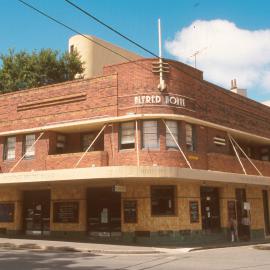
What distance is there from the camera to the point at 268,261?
15.9m

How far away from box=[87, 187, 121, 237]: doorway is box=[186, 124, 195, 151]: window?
4.55 m

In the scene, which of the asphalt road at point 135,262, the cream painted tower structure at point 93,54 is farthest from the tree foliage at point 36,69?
the asphalt road at point 135,262

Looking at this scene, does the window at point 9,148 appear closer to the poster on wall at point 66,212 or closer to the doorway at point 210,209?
the poster on wall at point 66,212

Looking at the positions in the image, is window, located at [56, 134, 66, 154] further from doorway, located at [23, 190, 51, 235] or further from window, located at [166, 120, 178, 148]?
window, located at [166, 120, 178, 148]

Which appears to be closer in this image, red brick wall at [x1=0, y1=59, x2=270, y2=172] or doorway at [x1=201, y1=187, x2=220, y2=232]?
red brick wall at [x1=0, y1=59, x2=270, y2=172]

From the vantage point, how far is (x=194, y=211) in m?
23.8

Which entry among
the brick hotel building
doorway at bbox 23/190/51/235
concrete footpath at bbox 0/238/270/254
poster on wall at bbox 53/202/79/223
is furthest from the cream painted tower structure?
concrete footpath at bbox 0/238/270/254

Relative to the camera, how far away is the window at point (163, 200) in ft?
75.0

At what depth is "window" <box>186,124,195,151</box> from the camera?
24406mm

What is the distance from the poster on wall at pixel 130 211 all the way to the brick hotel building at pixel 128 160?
5 cm

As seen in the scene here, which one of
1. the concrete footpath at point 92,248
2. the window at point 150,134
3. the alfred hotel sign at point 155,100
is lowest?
the concrete footpath at point 92,248

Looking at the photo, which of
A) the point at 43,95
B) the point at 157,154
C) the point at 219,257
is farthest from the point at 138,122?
the point at 219,257

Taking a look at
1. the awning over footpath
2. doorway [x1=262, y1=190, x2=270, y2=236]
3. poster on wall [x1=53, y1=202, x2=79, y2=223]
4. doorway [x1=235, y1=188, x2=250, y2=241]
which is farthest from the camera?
doorway [x1=262, y1=190, x2=270, y2=236]

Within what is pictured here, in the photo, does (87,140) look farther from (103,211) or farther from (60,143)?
(103,211)
